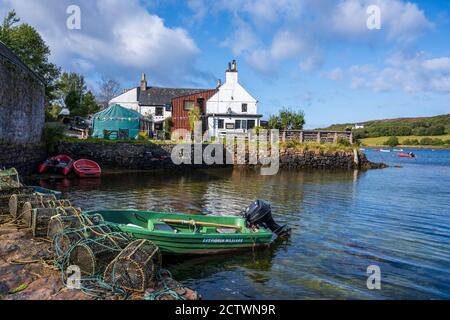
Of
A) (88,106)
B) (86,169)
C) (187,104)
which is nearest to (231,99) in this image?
(187,104)

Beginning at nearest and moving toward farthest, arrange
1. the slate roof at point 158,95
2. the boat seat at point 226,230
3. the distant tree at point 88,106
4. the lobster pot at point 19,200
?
1. the lobster pot at point 19,200
2. the boat seat at point 226,230
3. the slate roof at point 158,95
4. the distant tree at point 88,106

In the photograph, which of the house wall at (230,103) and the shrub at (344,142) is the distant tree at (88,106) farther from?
the shrub at (344,142)

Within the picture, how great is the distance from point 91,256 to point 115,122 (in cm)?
3472

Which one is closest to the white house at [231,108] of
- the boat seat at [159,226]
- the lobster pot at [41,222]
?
the boat seat at [159,226]

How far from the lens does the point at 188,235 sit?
12.1m

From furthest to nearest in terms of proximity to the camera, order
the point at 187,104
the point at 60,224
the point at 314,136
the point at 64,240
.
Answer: the point at 187,104 < the point at 314,136 < the point at 60,224 < the point at 64,240

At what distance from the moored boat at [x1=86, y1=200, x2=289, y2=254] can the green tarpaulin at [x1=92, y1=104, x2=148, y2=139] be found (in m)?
28.8

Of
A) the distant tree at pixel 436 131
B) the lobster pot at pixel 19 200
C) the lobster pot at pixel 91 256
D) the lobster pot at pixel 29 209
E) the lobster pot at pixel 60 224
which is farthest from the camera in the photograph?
the distant tree at pixel 436 131

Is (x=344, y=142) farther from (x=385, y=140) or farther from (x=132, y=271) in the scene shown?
(x=385, y=140)

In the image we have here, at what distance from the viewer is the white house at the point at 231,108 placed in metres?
51.0

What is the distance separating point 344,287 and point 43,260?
7863mm

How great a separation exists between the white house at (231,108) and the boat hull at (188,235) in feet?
A: 122
